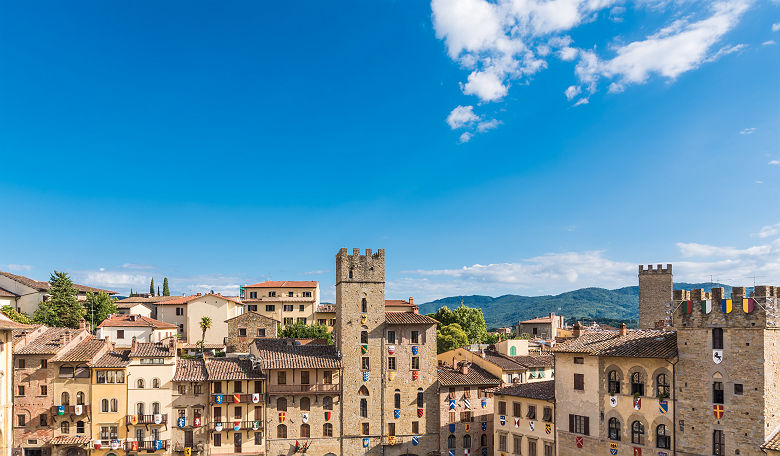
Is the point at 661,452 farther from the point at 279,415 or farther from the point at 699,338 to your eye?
the point at 279,415

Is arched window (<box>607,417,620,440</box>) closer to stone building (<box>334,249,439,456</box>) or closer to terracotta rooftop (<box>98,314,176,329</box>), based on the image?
stone building (<box>334,249,439,456</box>)

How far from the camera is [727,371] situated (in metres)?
43.0

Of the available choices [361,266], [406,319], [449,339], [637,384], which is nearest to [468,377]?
[406,319]

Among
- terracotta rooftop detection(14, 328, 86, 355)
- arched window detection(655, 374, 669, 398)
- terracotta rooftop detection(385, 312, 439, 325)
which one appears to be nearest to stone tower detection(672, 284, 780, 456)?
arched window detection(655, 374, 669, 398)

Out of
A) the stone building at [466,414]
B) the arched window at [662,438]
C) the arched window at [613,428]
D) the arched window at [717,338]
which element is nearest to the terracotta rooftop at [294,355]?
the stone building at [466,414]

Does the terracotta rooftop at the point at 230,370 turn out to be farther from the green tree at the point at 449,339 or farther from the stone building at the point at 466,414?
the green tree at the point at 449,339

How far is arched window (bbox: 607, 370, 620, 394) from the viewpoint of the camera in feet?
163

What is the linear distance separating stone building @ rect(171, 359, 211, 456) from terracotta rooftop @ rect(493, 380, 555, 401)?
30.5 m

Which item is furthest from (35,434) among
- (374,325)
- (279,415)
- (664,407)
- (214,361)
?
(664,407)

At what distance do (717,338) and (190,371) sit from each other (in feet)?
165

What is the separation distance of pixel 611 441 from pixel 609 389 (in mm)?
4230

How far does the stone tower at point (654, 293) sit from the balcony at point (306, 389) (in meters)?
55.3

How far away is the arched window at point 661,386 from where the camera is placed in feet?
153

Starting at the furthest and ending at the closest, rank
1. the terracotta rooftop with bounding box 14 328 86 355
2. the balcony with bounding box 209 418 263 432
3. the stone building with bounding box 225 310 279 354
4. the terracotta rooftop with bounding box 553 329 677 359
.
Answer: the stone building with bounding box 225 310 279 354 → the balcony with bounding box 209 418 263 432 → the terracotta rooftop with bounding box 14 328 86 355 → the terracotta rooftop with bounding box 553 329 677 359
